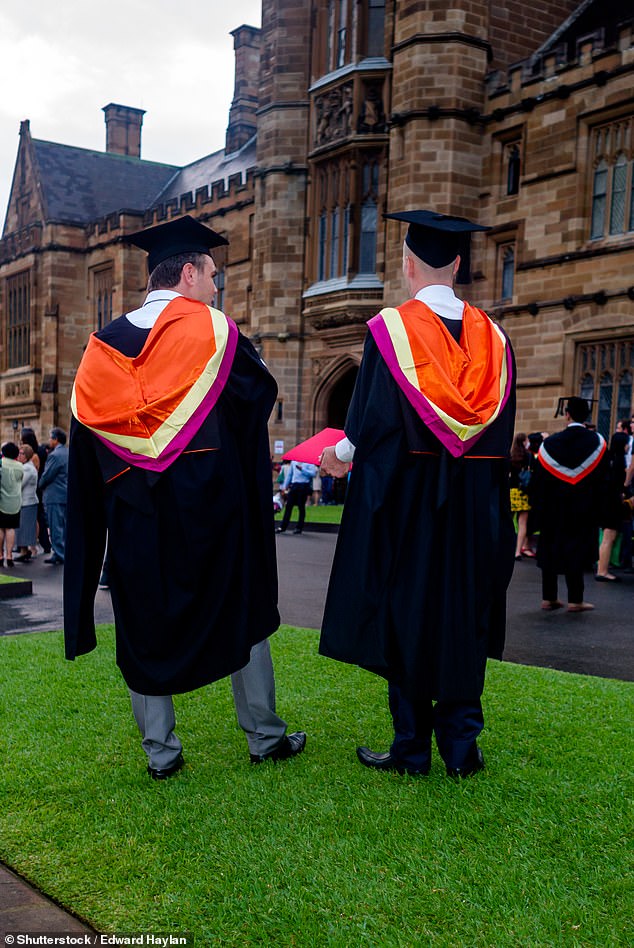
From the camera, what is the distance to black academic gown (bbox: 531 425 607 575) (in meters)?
7.93

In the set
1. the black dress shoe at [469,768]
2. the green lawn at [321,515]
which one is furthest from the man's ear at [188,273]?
the green lawn at [321,515]

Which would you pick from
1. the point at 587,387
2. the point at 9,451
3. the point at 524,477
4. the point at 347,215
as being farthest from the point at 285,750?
the point at 347,215

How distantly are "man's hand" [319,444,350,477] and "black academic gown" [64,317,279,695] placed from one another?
285 millimetres

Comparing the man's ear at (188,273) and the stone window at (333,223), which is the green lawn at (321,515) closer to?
the stone window at (333,223)

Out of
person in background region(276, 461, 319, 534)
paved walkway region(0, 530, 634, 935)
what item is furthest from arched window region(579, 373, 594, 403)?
paved walkway region(0, 530, 634, 935)

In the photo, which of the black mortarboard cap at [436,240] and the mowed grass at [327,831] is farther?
the black mortarboard cap at [436,240]

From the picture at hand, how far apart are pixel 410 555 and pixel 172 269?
1.53 m

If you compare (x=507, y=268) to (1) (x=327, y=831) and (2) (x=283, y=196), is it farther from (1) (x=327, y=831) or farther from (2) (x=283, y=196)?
(1) (x=327, y=831)

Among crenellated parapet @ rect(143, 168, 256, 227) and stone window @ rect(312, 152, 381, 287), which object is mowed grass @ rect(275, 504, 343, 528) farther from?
crenellated parapet @ rect(143, 168, 256, 227)

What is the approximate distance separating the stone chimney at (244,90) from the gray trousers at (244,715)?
111 feet

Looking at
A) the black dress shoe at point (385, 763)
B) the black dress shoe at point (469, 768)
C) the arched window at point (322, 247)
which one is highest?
the arched window at point (322, 247)

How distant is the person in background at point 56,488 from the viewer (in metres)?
11.9

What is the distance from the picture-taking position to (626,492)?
10.9 meters

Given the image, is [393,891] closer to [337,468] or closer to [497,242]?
[337,468]
